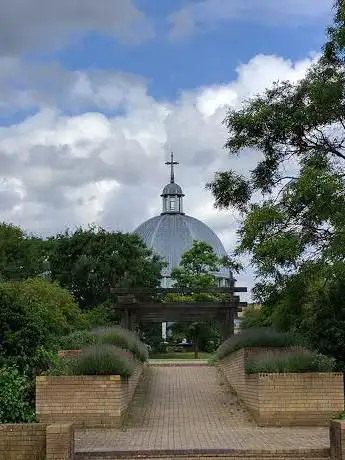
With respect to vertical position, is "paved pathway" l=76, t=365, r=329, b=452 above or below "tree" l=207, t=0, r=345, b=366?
below

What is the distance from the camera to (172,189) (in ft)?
305

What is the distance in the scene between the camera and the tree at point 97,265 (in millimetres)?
53625

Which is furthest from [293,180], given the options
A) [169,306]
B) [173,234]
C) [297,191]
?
[173,234]

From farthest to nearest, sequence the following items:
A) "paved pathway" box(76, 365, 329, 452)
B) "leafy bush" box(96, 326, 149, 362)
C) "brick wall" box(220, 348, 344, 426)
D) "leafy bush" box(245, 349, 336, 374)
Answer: "leafy bush" box(96, 326, 149, 362), "leafy bush" box(245, 349, 336, 374), "brick wall" box(220, 348, 344, 426), "paved pathway" box(76, 365, 329, 452)

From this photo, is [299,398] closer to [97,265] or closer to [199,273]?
[97,265]

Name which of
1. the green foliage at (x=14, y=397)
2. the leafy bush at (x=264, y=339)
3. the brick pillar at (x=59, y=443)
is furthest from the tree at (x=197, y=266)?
the brick pillar at (x=59, y=443)

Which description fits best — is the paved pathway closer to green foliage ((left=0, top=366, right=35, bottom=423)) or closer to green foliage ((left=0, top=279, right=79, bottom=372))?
green foliage ((left=0, top=366, right=35, bottom=423))

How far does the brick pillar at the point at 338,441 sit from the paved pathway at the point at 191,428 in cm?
60

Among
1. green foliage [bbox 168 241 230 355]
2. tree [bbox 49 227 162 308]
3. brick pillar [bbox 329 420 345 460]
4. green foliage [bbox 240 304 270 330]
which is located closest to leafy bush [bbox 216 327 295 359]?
brick pillar [bbox 329 420 345 460]

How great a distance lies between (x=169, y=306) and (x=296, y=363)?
22.0 metres

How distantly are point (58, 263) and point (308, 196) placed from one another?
137 ft

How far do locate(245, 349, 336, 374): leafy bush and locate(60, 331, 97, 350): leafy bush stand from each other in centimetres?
553

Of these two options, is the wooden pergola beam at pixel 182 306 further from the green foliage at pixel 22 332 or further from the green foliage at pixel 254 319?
the green foliage at pixel 22 332

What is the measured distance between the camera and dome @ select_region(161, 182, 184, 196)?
9269 centimetres
